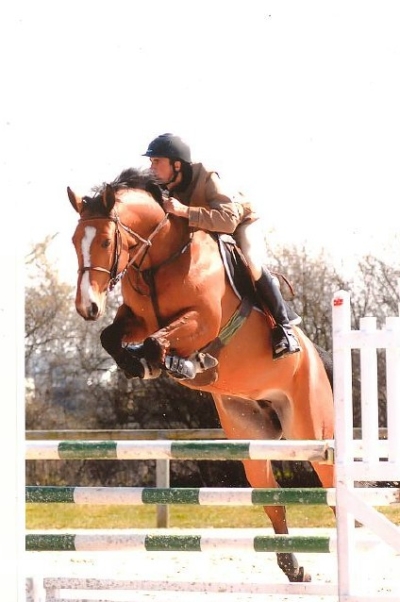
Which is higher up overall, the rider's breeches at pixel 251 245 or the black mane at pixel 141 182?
the black mane at pixel 141 182

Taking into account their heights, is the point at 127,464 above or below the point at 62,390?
below

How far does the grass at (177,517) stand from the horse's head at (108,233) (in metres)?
3.37

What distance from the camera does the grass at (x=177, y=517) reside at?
705 cm

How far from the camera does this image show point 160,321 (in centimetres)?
383

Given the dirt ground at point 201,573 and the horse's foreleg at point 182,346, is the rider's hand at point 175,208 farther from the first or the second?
the dirt ground at point 201,573

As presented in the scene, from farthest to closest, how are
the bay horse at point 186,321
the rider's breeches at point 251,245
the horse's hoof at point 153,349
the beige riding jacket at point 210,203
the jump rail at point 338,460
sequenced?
the rider's breeches at point 251,245, the beige riding jacket at point 210,203, the bay horse at point 186,321, the horse's hoof at point 153,349, the jump rail at point 338,460

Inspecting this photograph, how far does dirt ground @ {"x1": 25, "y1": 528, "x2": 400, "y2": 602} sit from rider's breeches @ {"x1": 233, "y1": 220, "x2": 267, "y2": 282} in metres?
1.14

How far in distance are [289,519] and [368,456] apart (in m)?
4.67

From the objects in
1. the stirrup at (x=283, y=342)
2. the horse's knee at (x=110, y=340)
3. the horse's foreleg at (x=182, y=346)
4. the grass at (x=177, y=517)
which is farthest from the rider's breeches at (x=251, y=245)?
the grass at (x=177, y=517)

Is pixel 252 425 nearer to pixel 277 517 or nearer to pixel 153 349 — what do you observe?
pixel 277 517

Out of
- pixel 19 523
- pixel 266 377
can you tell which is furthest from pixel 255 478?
pixel 19 523

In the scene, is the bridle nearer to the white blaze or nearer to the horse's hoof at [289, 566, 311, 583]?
the white blaze

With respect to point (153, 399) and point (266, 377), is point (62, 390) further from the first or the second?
point (266, 377)

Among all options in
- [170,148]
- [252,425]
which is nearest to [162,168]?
[170,148]
